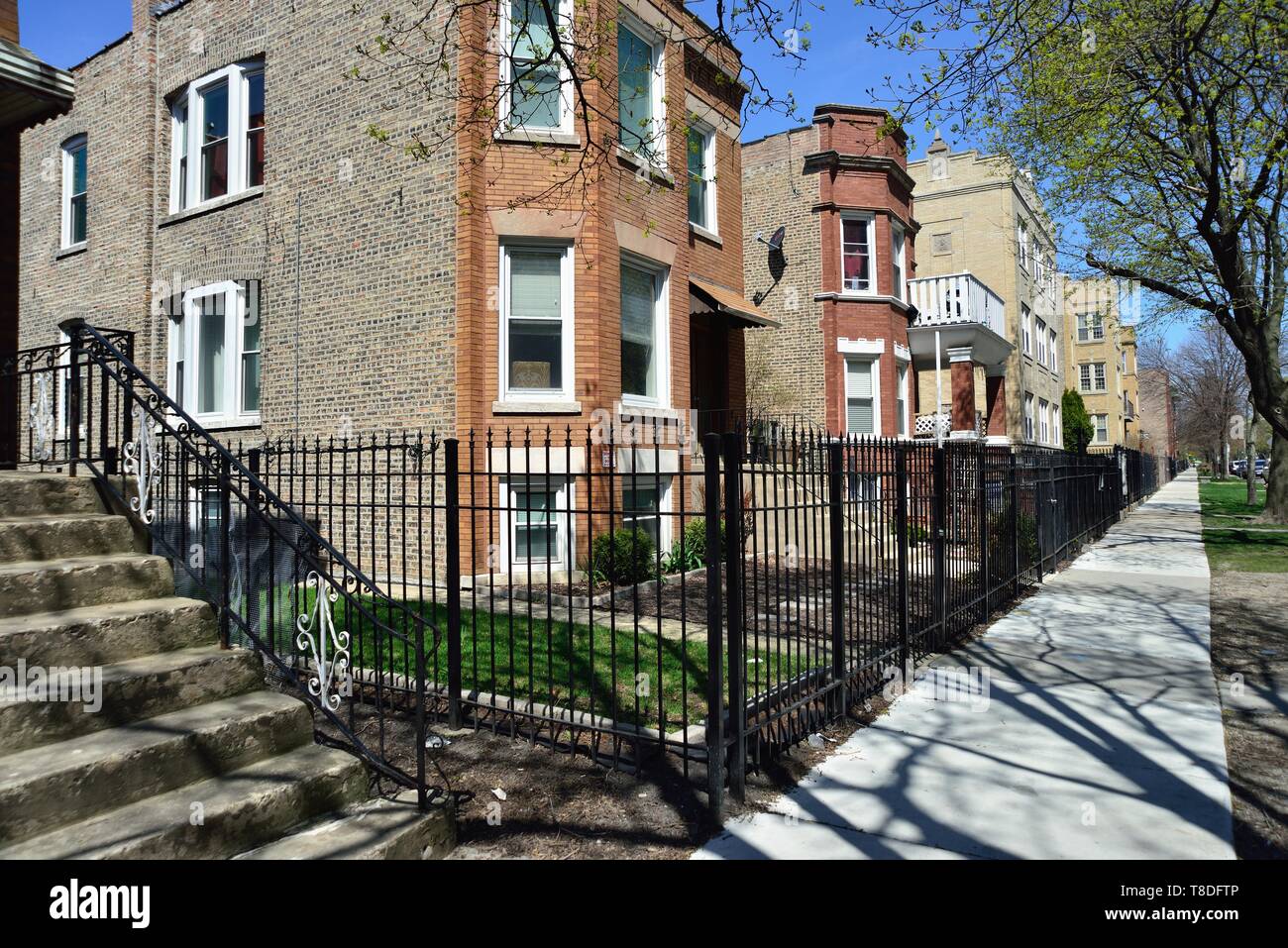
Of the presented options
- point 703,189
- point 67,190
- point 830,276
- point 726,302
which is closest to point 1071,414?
point 830,276

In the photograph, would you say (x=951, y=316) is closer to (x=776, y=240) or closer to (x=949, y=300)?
(x=949, y=300)

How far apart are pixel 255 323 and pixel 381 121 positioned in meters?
3.93

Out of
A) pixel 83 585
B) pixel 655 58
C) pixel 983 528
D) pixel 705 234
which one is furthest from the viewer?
pixel 705 234

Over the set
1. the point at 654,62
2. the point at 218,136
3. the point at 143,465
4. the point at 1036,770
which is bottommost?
the point at 1036,770

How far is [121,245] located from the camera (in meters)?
14.4

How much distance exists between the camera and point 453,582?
525cm

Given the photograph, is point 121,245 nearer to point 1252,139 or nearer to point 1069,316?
point 1252,139

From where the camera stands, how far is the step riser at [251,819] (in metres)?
2.99

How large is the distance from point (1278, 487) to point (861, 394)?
11.5 m

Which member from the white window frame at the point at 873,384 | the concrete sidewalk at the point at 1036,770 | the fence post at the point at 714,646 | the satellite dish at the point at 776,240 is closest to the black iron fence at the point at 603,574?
the fence post at the point at 714,646

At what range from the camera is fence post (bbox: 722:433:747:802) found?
4.10 m

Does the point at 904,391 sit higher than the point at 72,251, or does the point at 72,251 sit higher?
the point at 72,251

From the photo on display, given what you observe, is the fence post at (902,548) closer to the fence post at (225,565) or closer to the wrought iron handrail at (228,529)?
the wrought iron handrail at (228,529)
